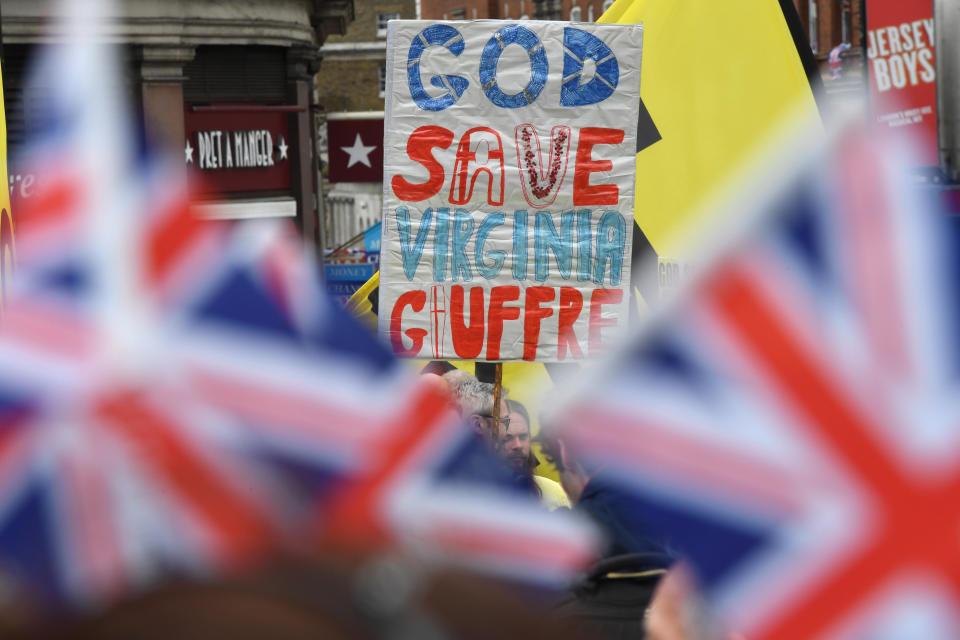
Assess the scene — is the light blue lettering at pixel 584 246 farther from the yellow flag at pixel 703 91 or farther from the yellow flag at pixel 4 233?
the yellow flag at pixel 4 233

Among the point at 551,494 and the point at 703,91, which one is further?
the point at 703,91

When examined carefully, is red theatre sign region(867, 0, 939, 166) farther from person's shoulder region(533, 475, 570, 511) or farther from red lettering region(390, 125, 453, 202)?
person's shoulder region(533, 475, 570, 511)

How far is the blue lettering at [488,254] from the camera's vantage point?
6.28 metres

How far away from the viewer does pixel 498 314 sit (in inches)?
247

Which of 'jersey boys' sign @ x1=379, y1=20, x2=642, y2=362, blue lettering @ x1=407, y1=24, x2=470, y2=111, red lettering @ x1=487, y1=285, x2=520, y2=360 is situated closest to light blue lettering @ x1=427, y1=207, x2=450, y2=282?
'jersey boys' sign @ x1=379, y1=20, x2=642, y2=362

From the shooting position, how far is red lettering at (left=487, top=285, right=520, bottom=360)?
6.27 meters

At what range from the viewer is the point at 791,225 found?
1918mm

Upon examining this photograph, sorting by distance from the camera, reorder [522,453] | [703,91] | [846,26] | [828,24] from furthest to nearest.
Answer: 1. [828,24]
2. [846,26]
3. [703,91]
4. [522,453]

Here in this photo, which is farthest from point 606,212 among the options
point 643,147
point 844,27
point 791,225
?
point 844,27

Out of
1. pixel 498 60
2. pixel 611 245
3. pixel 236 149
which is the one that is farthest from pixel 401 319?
pixel 236 149

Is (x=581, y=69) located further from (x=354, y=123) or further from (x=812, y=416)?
(x=354, y=123)

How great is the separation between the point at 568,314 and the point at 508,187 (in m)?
0.62

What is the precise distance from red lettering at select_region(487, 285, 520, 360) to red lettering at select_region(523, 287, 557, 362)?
52mm

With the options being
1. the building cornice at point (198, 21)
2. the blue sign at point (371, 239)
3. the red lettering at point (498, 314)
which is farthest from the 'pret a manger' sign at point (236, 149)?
the red lettering at point (498, 314)
